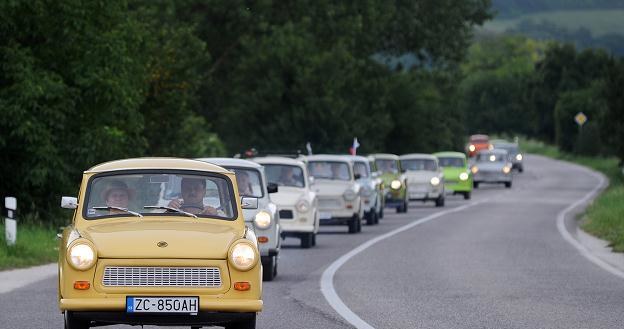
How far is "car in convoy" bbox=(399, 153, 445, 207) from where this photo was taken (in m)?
52.7

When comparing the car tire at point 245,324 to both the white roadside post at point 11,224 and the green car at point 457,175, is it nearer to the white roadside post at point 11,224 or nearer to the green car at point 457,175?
the white roadside post at point 11,224

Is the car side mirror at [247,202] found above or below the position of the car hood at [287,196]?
above

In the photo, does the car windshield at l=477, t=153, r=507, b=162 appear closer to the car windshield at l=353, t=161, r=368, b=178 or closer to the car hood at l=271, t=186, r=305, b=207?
the car windshield at l=353, t=161, r=368, b=178

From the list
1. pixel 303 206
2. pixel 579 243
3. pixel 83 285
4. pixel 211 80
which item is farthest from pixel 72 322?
pixel 211 80

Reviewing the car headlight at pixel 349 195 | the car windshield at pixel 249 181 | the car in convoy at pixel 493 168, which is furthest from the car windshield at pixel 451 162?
the car windshield at pixel 249 181

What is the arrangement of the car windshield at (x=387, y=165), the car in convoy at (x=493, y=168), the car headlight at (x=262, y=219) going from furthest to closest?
the car in convoy at (x=493, y=168) < the car windshield at (x=387, y=165) < the car headlight at (x=262, y=219)

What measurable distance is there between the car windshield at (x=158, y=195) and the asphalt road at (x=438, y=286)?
1871 mm

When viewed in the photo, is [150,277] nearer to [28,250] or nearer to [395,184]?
[28,250]

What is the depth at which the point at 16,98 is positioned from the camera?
3155cm

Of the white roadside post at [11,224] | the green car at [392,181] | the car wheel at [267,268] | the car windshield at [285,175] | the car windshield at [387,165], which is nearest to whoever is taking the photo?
the car wheel at [267,268]

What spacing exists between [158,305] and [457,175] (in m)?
49.9

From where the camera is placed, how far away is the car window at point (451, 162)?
2443 inches

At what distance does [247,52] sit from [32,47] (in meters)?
35.6

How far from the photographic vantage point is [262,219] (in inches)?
870
